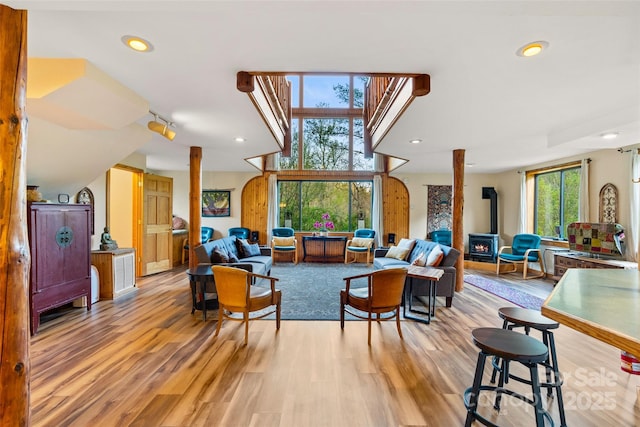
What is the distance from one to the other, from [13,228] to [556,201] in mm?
8075

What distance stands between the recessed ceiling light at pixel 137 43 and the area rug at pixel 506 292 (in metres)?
5.12

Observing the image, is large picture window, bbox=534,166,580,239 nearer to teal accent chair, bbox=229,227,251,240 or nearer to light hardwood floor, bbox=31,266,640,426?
light hardwood floor, bbox=31,266,640,426

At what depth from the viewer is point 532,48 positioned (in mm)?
1950

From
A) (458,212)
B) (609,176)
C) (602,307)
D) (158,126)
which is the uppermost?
(158,126)

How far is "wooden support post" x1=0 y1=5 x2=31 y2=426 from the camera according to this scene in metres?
1.38

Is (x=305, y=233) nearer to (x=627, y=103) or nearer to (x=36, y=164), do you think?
(x=36, y=164)

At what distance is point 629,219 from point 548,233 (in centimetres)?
205

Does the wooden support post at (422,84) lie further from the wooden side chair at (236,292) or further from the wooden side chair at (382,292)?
the wooden side chair at (236,292)

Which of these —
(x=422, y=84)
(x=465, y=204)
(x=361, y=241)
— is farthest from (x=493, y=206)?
(x=422, y=84)

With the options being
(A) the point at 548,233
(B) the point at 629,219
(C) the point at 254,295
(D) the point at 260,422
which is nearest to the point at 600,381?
(D) the point at 260,422

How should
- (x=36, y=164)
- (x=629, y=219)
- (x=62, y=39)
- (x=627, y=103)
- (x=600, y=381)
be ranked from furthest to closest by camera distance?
(x=629, y=219) → (x=36, y=164) → (x=627, y=103) → (x=600, y=381) → (x=62, y=39)

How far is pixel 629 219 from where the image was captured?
4270 millimetres

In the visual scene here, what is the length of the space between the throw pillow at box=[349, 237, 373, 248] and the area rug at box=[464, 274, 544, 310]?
2.31 m

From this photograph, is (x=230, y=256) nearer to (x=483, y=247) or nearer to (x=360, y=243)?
(x=360, y=243)
